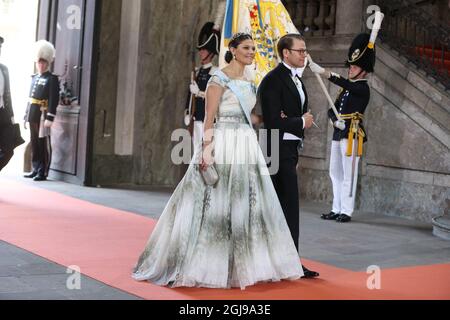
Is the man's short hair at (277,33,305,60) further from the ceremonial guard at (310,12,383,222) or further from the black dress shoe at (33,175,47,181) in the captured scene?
the black dress shoe at (33,175,47,181)

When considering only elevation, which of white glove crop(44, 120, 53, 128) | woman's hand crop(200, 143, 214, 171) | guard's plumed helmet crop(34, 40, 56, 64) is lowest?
woman's hand crop(200, 143, 214, 171)

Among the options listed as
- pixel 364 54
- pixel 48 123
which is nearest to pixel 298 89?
pixel 364 54

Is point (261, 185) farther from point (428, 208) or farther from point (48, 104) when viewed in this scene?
point (48, 104)

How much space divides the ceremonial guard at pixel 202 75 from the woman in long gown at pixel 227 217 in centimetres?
504

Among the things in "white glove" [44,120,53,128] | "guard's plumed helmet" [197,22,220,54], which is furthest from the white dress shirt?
"white glove" [44,120,53,128]

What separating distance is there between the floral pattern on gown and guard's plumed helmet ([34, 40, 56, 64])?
6.50 metres

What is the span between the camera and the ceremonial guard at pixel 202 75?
11.1 m

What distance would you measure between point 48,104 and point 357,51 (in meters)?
4.51

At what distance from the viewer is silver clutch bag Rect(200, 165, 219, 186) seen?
580cm

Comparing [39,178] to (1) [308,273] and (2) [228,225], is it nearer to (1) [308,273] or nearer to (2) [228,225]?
(1) [308,273]

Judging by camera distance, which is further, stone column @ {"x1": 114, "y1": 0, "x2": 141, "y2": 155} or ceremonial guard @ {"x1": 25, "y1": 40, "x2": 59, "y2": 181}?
stone column @ {"x1": 114, "y1": 0, "x2": 141, "y2": 155}

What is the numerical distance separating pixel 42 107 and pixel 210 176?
6.77m

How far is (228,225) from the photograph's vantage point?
19.1 ft

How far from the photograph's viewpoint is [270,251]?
593 centimetres
